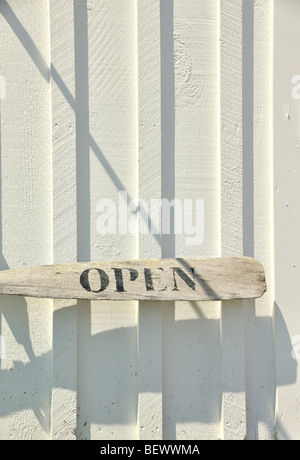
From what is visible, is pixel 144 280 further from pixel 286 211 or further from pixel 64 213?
pixel 286 211

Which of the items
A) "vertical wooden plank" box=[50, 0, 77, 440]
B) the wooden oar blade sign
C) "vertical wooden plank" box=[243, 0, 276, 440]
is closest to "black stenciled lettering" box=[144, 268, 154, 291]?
the wooden oar blade sign

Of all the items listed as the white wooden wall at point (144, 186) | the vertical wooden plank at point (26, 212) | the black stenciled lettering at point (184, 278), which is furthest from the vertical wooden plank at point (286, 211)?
the vertical wooden plank at point (26, 212)

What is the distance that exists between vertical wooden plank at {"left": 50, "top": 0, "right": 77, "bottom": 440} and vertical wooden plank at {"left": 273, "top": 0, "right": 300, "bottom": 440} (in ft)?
2.13

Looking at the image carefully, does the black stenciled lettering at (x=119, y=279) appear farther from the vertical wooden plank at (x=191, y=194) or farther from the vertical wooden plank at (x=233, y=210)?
the vertical wooden plank at (x=233, y=210)

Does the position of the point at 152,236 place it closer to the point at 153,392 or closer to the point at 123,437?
the point at 153,392

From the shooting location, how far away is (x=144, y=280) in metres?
1.31

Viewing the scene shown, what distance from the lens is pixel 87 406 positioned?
1.36m

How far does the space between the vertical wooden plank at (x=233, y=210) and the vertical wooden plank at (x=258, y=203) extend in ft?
0.08

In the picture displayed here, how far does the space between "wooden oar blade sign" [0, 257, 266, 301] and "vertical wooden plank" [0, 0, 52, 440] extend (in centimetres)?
8

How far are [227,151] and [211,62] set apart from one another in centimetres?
29

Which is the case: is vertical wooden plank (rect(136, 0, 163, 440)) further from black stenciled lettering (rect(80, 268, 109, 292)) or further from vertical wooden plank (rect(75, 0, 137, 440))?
black stenciled lettering (rect(80, 268, 109, 292))

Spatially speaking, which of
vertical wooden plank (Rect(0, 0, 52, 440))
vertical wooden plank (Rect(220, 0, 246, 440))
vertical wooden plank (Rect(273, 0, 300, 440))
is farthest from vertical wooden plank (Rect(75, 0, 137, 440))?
vertical wooden plank (Rect(273, 0, 300, 440))

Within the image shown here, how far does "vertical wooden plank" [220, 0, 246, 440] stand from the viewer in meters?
1.36

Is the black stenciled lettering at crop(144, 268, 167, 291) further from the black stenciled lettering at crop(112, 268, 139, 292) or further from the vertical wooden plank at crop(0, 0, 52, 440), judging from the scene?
the vertical wooden plank at crop(0, 0, 52, 440)
